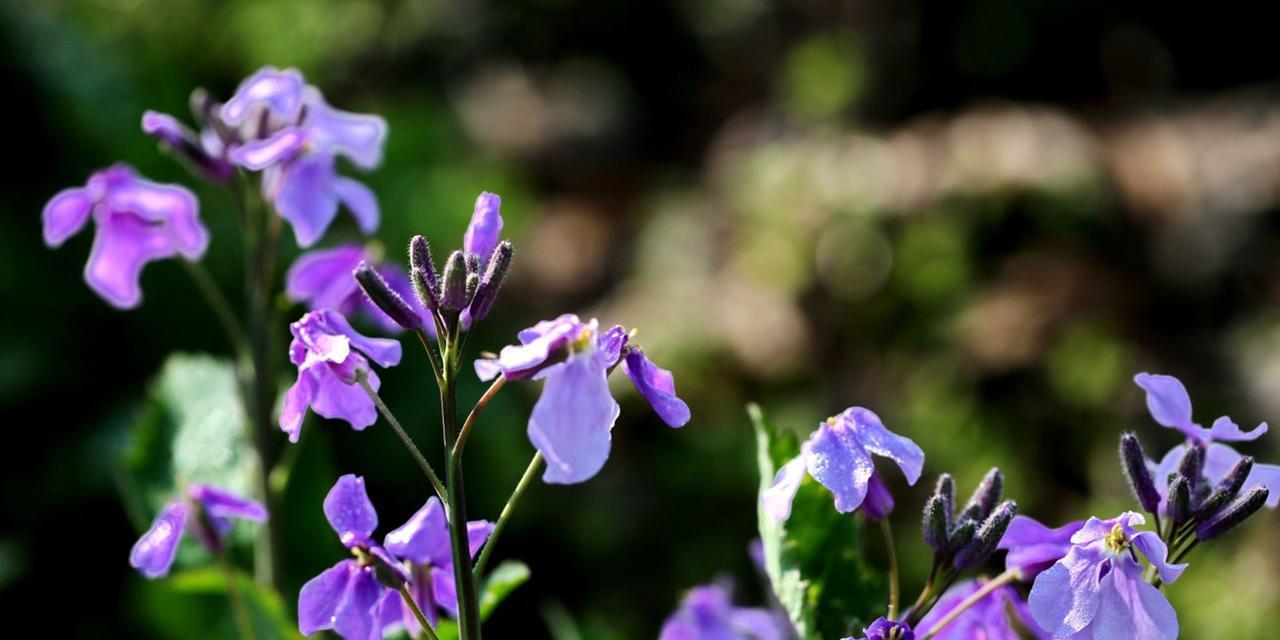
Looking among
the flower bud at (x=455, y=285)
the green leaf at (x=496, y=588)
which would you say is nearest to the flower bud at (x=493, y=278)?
the flower bud at (x=455, y=285)

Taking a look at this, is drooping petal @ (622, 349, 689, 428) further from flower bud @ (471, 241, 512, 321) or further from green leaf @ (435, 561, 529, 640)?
green leaf @ (435, 561, 529, 640)

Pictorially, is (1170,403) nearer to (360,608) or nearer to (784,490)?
(784,490)

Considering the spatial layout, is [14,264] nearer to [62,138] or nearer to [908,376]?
[62,138]

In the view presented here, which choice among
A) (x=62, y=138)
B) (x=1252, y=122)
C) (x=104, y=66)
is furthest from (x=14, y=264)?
(x=1252, y=122)

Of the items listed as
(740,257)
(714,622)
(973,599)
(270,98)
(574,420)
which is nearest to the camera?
(574,420)

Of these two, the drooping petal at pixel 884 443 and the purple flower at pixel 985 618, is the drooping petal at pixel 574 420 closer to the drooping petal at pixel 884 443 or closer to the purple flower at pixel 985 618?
the drooping petal at pixel 884 443

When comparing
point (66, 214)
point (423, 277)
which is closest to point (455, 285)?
point (423, 277)
